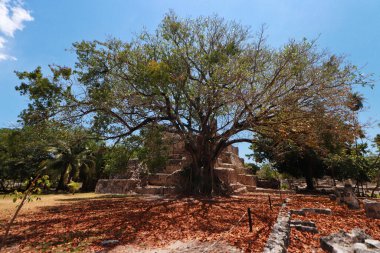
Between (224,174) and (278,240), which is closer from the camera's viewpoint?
(278,240)

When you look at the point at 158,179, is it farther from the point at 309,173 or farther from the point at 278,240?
the point at 278,240

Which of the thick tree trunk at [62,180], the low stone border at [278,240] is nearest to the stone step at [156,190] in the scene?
the thick tree trunk at [62,180]

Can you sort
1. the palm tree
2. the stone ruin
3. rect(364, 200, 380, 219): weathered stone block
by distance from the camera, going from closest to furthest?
rect(364, 200, 380, 219): weathered stone block → the stone ruin → the palm tree

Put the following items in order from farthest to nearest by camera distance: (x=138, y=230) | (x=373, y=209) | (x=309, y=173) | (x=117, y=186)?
(x=309, y=173) → (x=117, y=186) → (x=373, y=209) → (x=138, y=230)

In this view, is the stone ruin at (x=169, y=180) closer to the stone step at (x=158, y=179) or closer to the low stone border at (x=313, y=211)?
the stone step at (x=158, y=179)

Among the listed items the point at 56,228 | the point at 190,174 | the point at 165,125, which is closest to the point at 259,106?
the point at 165,125

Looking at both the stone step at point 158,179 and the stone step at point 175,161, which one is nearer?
the stone step at point 158,179

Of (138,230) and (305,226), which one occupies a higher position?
(305,226)

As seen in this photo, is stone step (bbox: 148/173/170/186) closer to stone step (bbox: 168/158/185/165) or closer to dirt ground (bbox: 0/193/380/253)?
stone step (bbox: 168/158/185/165)

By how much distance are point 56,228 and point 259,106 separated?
A: 1223 cm

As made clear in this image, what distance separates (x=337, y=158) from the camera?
2631 cm

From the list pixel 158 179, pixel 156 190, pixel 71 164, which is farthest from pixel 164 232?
pixel 71 164

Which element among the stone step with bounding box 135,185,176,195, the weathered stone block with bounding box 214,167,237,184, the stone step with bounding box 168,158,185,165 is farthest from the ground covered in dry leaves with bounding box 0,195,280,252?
the stone step with bounding box 168,158,185,165

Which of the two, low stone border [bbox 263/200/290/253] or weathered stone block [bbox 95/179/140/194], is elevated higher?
weathered stone block [bbox 95/179/140/194]
